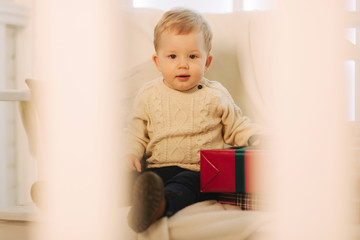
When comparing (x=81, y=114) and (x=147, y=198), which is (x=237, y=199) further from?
(x=81, y=114)

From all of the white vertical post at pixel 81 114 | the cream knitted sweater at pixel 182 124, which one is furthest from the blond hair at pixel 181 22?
the white vertical post at pixel 81 114

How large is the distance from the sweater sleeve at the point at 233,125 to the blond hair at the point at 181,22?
19cm

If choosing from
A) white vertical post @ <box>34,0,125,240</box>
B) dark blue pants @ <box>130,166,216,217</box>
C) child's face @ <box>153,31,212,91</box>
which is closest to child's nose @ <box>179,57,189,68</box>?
child's face @ <box>153,31,212,91</box>

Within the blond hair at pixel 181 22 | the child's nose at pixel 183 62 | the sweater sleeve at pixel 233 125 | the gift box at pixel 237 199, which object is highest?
the blond hair at pixel 181 22

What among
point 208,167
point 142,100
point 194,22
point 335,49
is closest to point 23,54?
point 142,100

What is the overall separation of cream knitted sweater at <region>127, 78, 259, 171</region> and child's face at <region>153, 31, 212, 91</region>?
45 mm

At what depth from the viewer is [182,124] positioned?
1.13 meters

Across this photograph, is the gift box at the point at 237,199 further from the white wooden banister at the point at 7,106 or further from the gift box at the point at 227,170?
the white wooden banister at the point at 7,106

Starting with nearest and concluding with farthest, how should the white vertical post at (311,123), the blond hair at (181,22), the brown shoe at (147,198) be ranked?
the white vertical post at (311,123) → the brown shoe at (147,198) → the blond hair at (181,22)

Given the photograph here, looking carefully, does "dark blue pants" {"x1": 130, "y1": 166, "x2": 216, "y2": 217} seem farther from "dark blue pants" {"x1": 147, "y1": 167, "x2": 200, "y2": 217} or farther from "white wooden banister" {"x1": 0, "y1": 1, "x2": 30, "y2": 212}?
"white wooden banister" {"x1": 0, "y1": 1, "x2": 30, "y2": 212}

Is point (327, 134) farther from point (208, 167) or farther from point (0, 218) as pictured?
point (0, 218)

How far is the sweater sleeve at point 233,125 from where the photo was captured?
1151 mm

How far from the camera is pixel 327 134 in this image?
45 centimetres

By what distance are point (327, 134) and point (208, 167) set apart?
46 cm
